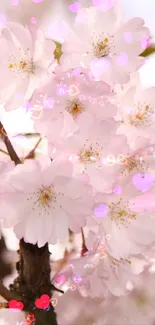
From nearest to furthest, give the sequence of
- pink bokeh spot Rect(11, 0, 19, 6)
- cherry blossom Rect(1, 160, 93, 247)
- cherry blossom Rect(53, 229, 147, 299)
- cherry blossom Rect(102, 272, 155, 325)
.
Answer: cherry blossom Rect(1, 160, 93, 247) → cherry blossom Rect(53, 229, 147, 299) → cherry blossom Rect(102, 272, 155, 325) → pink bokeh spot Rect(11, 0, 19, 6)

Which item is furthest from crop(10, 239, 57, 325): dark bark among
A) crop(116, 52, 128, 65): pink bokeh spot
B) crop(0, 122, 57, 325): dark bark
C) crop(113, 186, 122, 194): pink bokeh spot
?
crop(116, 52, 128, 65): pink bokeh spot

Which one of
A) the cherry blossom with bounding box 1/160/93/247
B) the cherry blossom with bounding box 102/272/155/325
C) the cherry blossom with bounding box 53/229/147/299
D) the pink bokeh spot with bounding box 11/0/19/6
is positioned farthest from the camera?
the pink bokeh spot with bounding box 11/0/19/6

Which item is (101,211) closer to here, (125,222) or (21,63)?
(125,222)

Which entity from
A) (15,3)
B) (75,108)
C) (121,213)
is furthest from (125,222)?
(15,3)

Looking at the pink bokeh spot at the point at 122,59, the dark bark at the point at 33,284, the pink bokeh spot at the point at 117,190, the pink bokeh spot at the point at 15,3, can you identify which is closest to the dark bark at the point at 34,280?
the dark bark at the point at 33,284

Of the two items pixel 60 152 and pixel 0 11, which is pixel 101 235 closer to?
pixel 60 152

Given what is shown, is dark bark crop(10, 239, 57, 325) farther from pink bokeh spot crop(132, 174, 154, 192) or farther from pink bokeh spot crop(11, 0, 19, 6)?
pink bokeh spot crop(11, 0, 19, 6)
